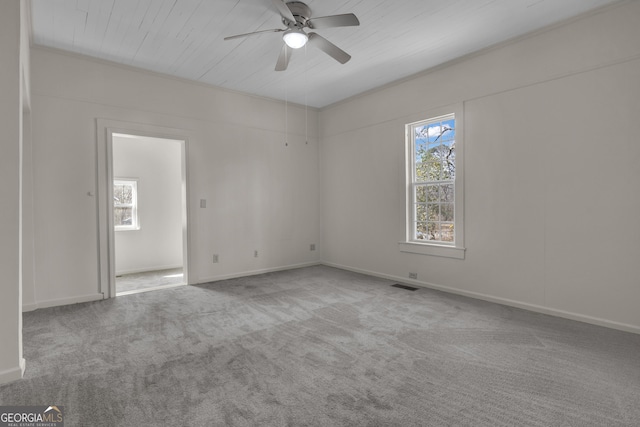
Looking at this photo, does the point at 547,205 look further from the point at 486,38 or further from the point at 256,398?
the point at 256,398

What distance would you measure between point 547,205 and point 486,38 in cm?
197

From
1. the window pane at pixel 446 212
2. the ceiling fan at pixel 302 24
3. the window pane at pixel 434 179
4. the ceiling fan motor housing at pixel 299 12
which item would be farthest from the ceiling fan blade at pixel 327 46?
the window pane at pixel 446 212

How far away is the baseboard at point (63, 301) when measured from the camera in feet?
12.1

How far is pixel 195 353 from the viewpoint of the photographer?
2.65 meters

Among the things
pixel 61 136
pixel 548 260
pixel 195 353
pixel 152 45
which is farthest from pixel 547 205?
pixel 61 136

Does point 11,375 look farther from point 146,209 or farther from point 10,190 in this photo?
point 146,209

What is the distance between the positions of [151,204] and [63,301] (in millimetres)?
2720

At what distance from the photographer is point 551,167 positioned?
3.41m

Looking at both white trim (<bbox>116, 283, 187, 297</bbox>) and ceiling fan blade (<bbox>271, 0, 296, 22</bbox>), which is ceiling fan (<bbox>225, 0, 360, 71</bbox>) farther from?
white trim (<bbox>116, 283, 187, 297</bbox>)

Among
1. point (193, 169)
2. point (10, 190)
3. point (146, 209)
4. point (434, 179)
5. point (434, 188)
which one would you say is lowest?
point (146, 209)

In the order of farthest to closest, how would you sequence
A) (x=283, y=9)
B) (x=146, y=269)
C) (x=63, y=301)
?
1. (x=146, y=269)
2. (x=63, y=301)
3. (x=283, y=9)

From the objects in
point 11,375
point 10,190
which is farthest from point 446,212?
point 11,375

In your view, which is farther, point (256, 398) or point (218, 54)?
point (218, 54)

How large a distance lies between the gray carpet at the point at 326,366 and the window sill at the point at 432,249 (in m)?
0.64
